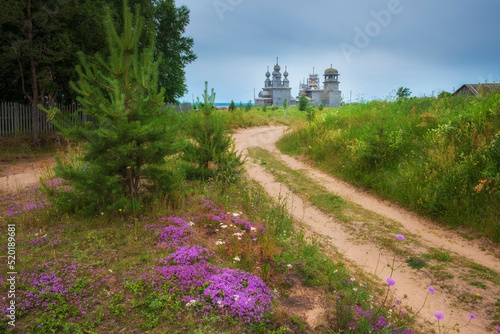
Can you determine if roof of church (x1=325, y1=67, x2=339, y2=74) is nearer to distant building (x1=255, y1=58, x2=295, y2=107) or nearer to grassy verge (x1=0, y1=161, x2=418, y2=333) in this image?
distant building (x1=255, y1=58, x2=295, y2=107)

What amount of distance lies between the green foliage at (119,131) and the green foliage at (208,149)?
2.58 meters

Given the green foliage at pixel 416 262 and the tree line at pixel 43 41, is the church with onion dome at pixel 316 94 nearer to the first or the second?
the tree line at pixel 43 41

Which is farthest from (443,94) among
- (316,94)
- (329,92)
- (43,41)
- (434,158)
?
(316,94)

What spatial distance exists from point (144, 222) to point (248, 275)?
85.7 inches

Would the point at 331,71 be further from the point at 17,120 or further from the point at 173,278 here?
the point at 173,278

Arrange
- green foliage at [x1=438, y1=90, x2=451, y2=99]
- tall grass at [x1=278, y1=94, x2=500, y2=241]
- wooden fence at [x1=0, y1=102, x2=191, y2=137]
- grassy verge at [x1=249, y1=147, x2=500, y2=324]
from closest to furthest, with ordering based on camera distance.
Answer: grassy verge at [x1=249, y1=147, x2=500, y2=324] → tall grass at [x1=278, y1=94, x2=500, y2=241] → green foliage at [x1=438, y1=90, x2=451, y2=99] → wooden fence at [x1=0, y1=102, x2=191, y2=137]

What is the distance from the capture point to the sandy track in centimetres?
425

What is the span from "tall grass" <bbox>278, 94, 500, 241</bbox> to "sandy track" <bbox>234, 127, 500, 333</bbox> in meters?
0.43

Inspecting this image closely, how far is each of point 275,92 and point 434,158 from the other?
70.6m

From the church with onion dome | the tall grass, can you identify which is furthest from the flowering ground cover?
the church with onion dome

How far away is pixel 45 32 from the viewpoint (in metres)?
14.5

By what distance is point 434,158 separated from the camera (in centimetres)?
816

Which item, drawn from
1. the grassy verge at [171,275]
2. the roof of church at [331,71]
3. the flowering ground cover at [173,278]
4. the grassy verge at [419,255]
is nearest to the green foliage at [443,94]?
the grassy verge at [419,255]

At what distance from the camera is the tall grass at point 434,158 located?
271 inches
